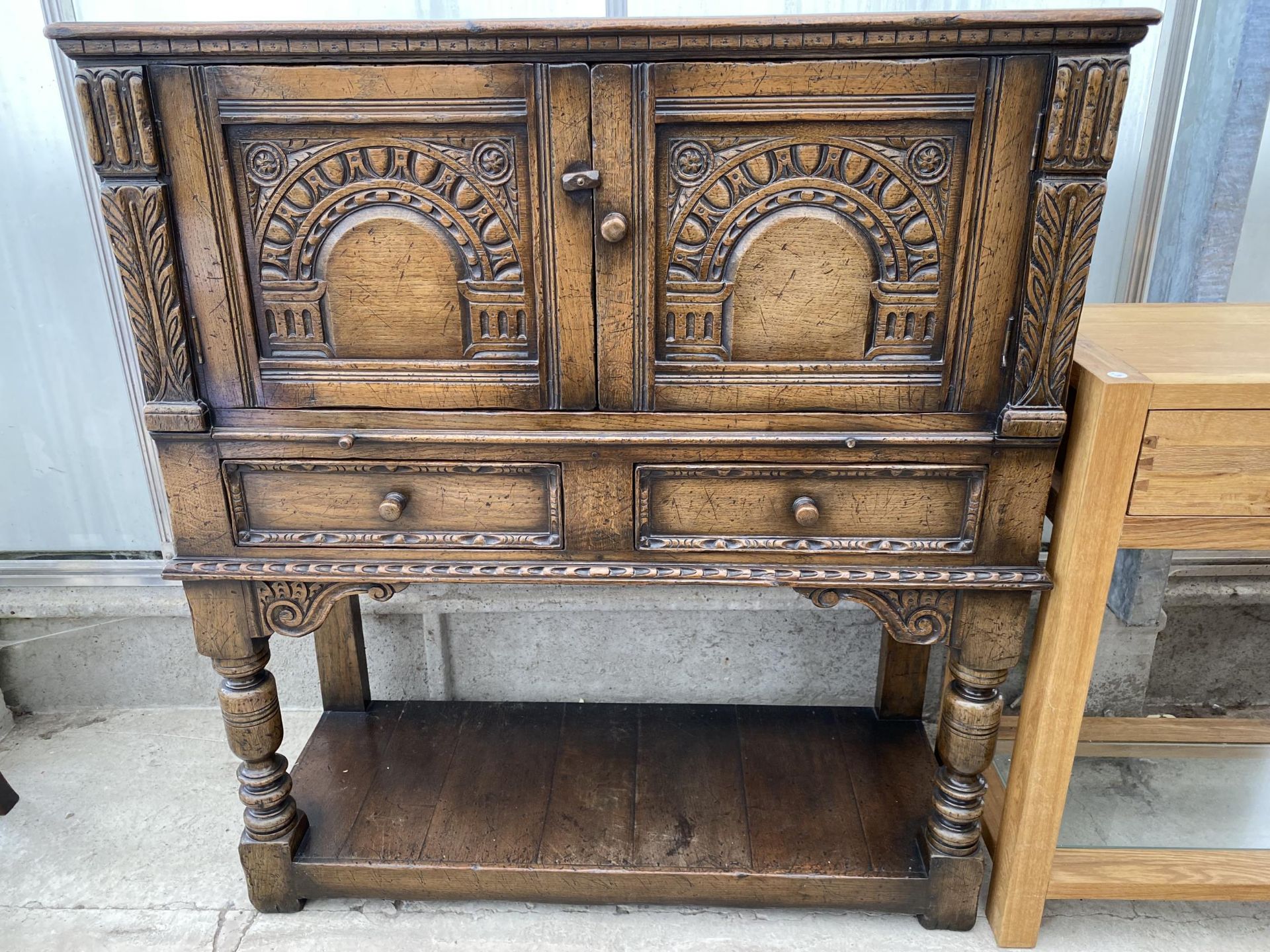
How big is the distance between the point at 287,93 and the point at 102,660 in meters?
1.79

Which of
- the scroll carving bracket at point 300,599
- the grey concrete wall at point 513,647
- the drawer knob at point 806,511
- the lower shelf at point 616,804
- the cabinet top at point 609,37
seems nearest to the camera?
the cabinet top at point 609,37

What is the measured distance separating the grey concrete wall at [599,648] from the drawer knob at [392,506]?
801mm

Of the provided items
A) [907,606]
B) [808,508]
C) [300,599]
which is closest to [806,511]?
[808,508]

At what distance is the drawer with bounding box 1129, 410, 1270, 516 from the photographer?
4.44 feet

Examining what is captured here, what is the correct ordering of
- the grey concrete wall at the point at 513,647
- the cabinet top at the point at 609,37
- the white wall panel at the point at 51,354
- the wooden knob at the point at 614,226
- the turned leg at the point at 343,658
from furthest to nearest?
the grey concrete wall at the point at 513,647, the turned leg at the point at 343,658, the white wall panel at the point at 51,354, the wooden knob at the point at 614,226, the cabinet top at the point at 609,37

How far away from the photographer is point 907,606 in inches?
59.5

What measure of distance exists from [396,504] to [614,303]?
18.7 inches

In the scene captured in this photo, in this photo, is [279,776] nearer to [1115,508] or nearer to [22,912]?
[22,912]

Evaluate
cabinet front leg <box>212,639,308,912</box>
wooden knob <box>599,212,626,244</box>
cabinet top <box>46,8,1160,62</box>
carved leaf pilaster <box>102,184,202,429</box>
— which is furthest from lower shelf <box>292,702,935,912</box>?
cabinet top <box>46,8,1160,62</box>

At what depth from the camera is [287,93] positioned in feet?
4.20

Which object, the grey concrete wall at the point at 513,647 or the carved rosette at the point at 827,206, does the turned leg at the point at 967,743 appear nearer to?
the carved rosette at the point at 827,206

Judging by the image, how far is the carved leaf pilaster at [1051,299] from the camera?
1.26 meters

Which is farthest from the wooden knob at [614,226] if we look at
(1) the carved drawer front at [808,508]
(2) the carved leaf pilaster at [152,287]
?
(2) the carved leaf pilaster at [152,287]

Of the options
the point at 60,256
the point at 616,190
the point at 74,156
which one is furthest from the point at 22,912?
the point at 616,190
